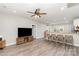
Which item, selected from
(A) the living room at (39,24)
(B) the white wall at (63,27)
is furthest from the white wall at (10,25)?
(B) the white wall at (63,27)

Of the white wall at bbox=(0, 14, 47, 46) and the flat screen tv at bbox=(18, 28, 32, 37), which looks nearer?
the white wall at bbox=(0, 14, 47, 46)

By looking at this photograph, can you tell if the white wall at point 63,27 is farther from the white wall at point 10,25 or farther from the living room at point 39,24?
the white wall at point 10,25

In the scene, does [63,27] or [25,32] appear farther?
[25,32]

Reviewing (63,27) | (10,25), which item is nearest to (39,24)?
(63,27)

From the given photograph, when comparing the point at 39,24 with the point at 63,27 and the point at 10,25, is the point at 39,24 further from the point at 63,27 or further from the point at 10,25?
the point at 10,25

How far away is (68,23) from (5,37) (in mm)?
2632

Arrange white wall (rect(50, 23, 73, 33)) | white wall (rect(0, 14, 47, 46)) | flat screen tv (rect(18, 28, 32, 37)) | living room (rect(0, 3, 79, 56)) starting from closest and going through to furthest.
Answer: living room (rect(0, 3, 79, 56)) < white wall (rect(50, 23, 73, 33)) < white wall (rect(0, 14, 47, 46)) < flat screen tv (rect(18, 28, 32, 37))

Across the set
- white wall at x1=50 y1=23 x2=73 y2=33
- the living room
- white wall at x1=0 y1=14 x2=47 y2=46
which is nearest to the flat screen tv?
the living room

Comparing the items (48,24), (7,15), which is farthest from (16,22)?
(48,24)

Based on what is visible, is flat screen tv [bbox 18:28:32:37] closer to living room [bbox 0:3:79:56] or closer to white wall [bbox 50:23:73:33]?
living room [bbox 0:3:79:56]

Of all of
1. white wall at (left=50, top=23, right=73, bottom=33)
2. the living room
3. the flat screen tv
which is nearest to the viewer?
the living room

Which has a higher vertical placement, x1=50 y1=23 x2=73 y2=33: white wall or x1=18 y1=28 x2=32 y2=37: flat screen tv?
x1=50 y1=23 x2=73 y2=33: white wall

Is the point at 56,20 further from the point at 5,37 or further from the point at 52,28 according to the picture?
the point at 5,37

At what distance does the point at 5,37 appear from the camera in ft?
13.0
